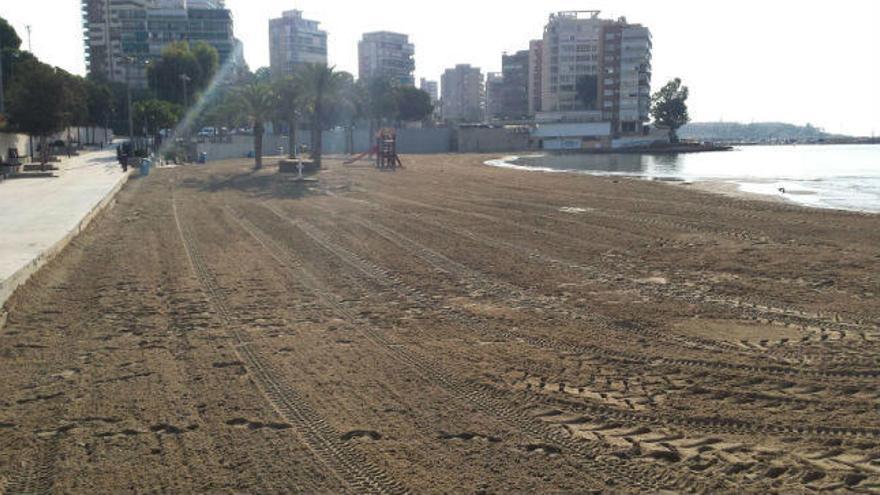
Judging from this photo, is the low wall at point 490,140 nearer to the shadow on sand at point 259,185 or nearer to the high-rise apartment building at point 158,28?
the shadow on sand at point 259,185

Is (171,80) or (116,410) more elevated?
(171,80)

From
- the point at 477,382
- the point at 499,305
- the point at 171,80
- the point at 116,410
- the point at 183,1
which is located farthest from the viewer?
the point at 183,1

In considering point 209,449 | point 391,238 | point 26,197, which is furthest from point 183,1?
point 209,449

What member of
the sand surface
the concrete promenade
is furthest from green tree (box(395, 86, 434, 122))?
the sand surface

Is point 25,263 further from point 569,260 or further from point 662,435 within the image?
point 662,435

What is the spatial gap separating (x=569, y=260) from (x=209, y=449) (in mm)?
8875

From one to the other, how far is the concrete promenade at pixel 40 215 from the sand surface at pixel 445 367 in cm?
38

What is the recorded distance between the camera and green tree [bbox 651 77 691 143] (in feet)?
478

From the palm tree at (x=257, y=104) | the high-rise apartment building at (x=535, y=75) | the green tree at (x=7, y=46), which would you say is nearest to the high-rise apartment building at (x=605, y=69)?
the high-rise apartment building at (x=535, y=75)

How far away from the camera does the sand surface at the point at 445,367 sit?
4.73 metres

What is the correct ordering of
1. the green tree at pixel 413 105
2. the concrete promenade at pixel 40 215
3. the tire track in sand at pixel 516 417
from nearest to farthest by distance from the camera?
1. the tire track in sand at pixel 516 417
2. the concrete promenade at pixel 40 215
3. the green tree at pixel 413 105

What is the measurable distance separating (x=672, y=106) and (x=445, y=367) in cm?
14907

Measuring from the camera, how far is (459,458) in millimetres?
4863

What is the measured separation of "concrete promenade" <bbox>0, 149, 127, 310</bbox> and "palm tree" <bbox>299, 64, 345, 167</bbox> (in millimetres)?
16008
